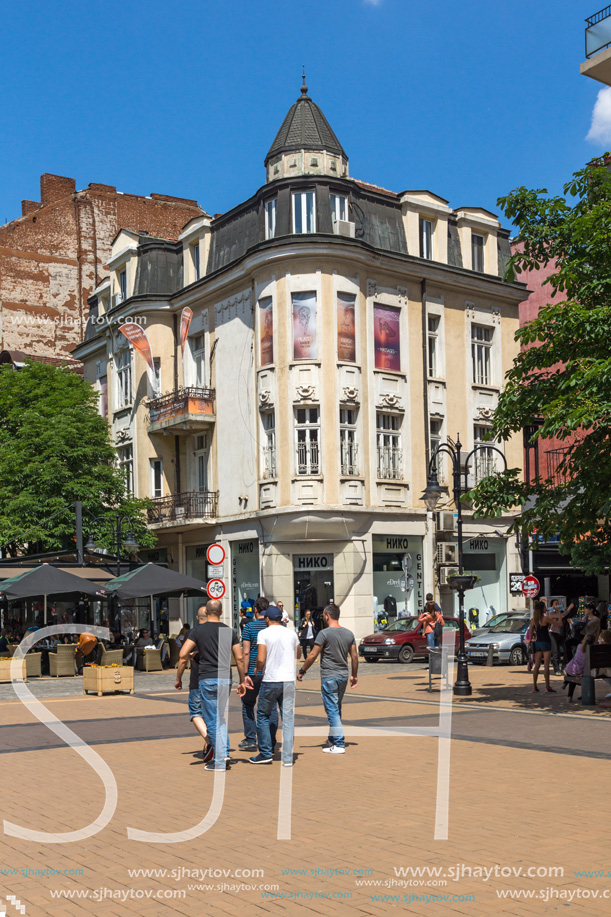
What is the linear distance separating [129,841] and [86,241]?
55.6 meters

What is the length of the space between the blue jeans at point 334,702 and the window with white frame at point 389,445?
2438 centimetres

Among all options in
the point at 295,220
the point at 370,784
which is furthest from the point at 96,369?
the point at 370,784

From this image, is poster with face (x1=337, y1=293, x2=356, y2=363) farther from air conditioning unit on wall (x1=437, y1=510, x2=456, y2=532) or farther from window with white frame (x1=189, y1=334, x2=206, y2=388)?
window with white frame (x1=189, y1=334, x2=206, y2=388)

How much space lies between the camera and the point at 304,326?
3494 cm

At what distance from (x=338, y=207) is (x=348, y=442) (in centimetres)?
818

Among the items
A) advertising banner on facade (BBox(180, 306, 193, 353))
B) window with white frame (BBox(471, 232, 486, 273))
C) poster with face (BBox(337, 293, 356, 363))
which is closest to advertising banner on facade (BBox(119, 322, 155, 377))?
advertising banner on facade (BBox(180, 306, 193, 353))

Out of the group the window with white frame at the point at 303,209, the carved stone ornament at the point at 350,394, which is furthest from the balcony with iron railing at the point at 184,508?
the window with white frame at the point at 303,209

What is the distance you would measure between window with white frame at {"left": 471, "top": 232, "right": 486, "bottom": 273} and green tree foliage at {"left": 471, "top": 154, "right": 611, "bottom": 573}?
2307 centimetres

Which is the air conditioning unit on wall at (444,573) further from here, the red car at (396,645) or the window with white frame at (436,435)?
the red car at (396,645)

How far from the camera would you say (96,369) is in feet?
160

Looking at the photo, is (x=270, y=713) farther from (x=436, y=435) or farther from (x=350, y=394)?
(x=436, y=435)

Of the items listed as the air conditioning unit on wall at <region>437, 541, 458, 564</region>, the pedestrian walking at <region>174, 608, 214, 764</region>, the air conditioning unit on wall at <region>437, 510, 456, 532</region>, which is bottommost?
the pedestrian walking at <region>174, 608, 214, 764</region>

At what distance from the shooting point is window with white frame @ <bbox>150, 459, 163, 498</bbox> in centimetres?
4241

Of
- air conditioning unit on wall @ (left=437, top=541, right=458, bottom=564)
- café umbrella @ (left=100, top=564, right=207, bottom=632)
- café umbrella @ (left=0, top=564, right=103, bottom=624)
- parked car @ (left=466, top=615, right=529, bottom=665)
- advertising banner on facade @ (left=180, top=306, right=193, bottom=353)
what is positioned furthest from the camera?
advertising banner on facade @ (left=180, top=306, right=193, bottom=353)
